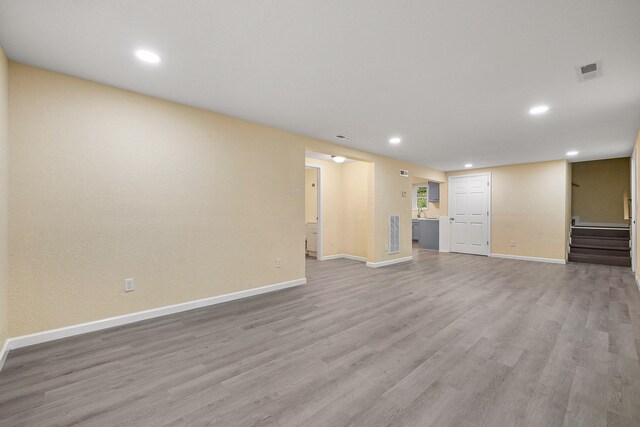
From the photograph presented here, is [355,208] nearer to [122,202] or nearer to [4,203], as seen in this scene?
[122,202]

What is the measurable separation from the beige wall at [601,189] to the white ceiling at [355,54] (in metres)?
5.58

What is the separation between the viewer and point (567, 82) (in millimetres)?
2645

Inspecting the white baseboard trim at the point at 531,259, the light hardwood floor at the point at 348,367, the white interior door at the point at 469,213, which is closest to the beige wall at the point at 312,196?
the light hardwood floor at the point at 348,367

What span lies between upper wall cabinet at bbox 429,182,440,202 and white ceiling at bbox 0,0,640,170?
15.6ft

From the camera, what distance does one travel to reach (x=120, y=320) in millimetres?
2832

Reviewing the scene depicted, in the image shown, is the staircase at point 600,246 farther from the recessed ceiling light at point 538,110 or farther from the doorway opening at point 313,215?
the doorway opening at point 313,215

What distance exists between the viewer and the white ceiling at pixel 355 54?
1.75 meters

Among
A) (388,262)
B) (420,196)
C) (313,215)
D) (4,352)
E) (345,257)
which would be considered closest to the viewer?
(4,352)

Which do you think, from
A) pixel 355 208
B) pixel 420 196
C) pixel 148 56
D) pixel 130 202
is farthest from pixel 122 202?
pixel 420 196

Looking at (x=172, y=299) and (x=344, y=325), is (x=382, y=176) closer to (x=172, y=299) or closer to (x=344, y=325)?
(x=344, y=325)

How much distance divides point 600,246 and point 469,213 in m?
2.81

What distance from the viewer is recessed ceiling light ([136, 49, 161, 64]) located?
2197mm

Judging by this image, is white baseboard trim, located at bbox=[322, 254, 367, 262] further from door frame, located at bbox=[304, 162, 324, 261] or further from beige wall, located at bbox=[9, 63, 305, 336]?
beige wall, located at bbox=[9, 63, 305, 336]

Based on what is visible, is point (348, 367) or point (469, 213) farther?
point (469, 213)
